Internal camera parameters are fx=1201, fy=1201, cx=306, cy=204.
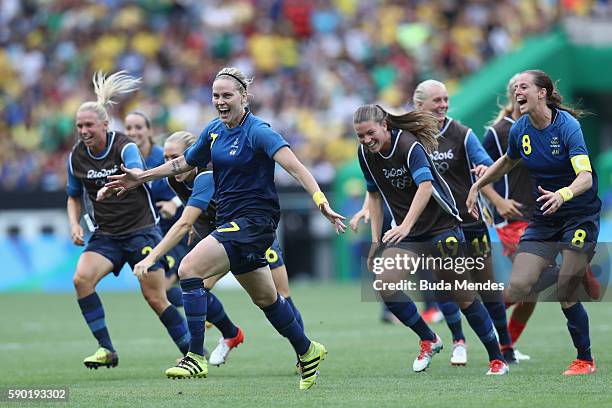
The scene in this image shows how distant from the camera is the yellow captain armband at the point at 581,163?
8211mm

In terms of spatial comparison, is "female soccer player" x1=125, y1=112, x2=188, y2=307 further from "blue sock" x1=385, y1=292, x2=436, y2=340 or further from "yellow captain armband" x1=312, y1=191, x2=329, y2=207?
"yellow captain armband" x1=312, y1=191, x2=329, y2=207

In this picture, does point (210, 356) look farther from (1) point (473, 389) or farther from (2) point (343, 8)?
(2) point (343, 8)

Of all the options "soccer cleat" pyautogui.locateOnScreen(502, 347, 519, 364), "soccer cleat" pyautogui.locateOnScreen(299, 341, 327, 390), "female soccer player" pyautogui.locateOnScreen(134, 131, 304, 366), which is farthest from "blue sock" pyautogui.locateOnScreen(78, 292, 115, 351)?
"soccer cleat" pyautogui.locateOnScreen(502, 347, 519, 364)

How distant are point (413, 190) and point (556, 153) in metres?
1.11

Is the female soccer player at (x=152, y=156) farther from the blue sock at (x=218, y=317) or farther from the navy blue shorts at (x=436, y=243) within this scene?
the navy blue shorts at (x=436, y=243)

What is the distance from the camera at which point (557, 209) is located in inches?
330

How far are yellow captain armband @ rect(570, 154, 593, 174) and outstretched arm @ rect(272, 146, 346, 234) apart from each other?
69.0 inches

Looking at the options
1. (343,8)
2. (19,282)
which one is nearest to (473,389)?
(19,282)

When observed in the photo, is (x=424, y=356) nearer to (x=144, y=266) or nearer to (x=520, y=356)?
(x=520, y=356)

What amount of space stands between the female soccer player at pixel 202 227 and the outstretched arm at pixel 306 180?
1.12 m

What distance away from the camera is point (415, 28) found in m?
24.2

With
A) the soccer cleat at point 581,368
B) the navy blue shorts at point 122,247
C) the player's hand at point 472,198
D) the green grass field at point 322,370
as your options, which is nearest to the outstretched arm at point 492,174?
the player's hand at point 472,198

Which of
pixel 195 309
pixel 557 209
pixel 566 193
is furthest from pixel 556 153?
pixel 195 309

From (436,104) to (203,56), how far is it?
53.4 ft
